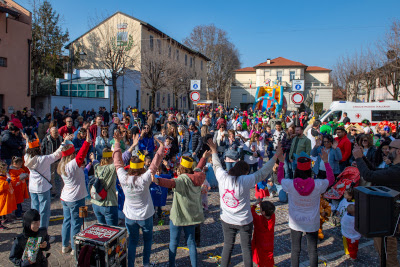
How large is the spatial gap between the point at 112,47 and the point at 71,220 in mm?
24321

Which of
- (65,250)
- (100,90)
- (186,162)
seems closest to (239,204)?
(186,162)

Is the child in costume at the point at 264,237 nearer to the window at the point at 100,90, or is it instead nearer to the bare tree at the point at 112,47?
the bare tree at the point at 112,47

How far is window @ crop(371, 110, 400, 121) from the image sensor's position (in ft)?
62.5

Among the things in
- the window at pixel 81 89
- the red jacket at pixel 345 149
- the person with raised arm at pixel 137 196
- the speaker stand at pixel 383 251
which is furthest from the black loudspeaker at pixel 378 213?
the window at pixel 81 89

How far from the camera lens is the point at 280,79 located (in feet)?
206

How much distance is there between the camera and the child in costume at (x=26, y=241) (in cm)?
350

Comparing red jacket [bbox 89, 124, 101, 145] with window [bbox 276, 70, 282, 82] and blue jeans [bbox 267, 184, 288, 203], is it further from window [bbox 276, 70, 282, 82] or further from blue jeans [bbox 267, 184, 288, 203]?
window [bbox 276, 70, 282, 82]

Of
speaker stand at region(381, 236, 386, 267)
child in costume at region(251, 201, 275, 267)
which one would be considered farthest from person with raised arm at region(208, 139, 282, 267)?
speaker stand at region(381, 236, 386, 267)

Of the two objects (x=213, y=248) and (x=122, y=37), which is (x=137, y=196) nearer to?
(x=213, y=248)

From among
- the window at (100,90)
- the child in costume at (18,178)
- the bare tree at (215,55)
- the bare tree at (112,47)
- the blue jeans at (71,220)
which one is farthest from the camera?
the bare tree at (215,55)

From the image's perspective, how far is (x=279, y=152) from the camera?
4180 millimetres

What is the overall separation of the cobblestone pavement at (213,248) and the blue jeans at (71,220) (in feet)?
1.00

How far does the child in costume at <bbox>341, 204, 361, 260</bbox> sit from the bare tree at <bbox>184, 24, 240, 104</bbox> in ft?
146

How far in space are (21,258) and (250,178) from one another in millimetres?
2858
